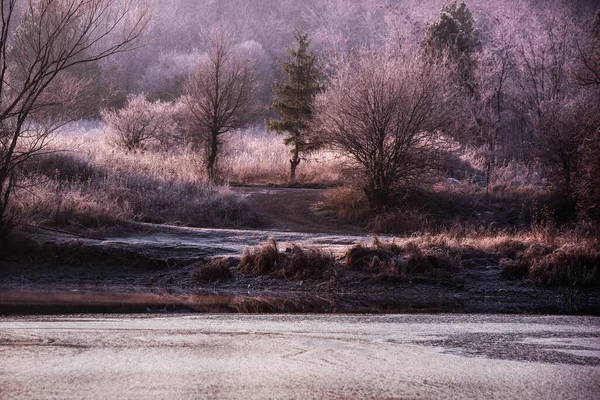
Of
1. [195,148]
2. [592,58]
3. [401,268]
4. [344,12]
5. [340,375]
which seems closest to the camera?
[340,375]

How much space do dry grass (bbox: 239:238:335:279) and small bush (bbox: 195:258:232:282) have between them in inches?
16.1

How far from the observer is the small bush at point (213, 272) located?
1543 cm

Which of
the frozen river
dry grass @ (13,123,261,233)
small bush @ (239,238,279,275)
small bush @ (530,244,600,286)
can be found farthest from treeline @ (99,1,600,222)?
the frozen river

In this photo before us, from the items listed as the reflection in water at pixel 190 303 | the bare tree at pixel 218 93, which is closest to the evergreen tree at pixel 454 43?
the bare tree at pixel 218 93

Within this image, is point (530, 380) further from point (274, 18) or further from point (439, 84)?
point (274, 18)

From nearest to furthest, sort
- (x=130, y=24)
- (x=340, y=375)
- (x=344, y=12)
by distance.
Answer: (x=340, y=375) < (x=130, y=24) < (x=344, y=12)

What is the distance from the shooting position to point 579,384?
5992 mm

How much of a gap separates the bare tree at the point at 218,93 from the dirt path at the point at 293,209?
156 inches

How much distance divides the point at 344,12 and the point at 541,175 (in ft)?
222

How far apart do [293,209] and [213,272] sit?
1237cm

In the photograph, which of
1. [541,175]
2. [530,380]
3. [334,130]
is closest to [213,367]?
[530,380]

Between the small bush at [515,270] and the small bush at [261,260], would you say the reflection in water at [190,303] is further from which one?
the small bush at [515,270]

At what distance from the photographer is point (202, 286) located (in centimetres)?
1514

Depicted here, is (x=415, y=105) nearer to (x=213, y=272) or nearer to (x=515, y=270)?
(x=515, y=270)
